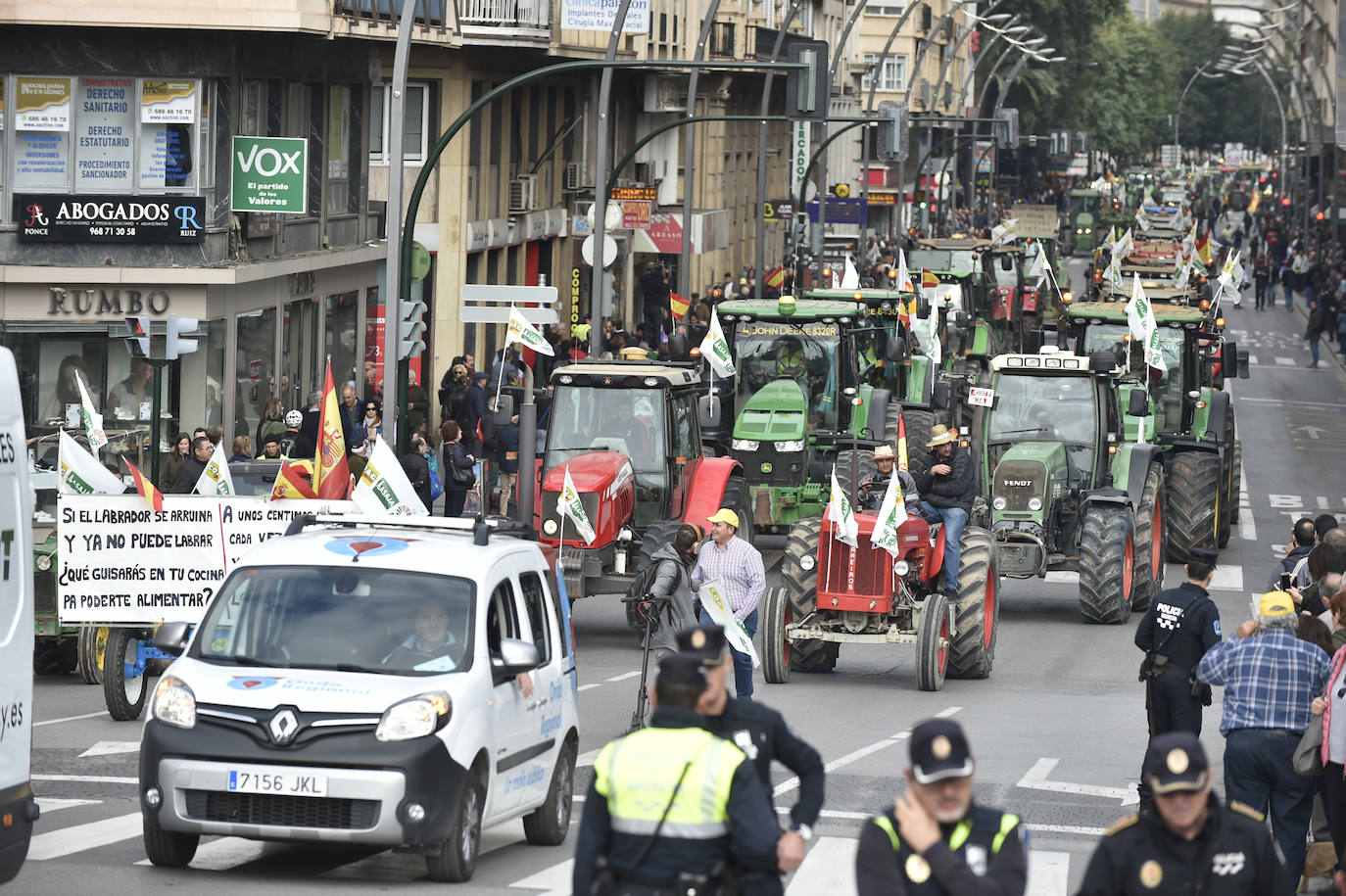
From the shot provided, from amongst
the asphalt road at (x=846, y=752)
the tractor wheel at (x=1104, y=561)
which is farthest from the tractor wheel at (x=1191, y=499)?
the tractor wheel at (x=1104, y=561)

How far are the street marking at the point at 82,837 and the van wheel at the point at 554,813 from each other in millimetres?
2082

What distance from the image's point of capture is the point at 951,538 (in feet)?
66.4

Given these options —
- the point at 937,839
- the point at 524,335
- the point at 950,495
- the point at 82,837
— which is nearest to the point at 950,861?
the point at 937,839

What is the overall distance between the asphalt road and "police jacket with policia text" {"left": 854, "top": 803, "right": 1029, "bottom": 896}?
4.94 m

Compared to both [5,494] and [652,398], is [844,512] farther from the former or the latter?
[5,494]

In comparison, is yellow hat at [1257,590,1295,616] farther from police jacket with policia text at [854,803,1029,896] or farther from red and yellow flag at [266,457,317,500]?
red and yellow flag at [266,457,317,500]

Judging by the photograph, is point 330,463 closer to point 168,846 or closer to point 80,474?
point 80,474

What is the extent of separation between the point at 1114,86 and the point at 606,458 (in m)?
109

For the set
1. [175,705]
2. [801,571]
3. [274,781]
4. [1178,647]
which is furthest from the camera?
[801,571]

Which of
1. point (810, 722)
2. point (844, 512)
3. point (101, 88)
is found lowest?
point (810, 722)

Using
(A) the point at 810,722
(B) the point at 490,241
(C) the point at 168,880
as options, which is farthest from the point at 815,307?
(C) the point at 168,880

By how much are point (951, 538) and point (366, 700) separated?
9.85 meters

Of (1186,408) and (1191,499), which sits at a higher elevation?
(1186,408)

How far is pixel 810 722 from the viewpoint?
17828 millimetres
